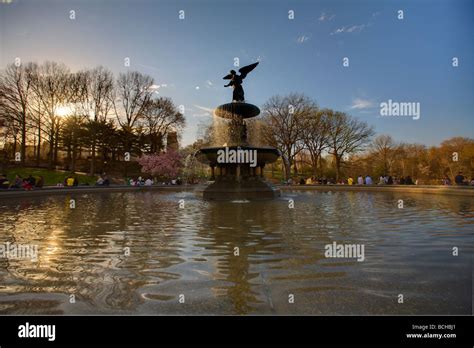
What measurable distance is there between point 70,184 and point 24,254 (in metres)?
26.0

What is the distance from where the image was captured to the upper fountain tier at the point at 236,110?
766 inches

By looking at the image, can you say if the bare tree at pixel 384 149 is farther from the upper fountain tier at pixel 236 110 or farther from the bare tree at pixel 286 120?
the upper fountain tier at pixel 236 110

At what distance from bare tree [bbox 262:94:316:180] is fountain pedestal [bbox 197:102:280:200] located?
27.4 m

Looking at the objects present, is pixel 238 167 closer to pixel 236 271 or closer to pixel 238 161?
pixel 238 161

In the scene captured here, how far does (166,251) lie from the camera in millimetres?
5426

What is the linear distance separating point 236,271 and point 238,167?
48.9ft

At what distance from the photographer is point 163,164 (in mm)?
50500

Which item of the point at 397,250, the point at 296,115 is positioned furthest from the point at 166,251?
the point at 296,115

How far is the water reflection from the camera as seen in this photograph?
10.1ft

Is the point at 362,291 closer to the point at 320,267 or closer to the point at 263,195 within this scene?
the point at 320,267

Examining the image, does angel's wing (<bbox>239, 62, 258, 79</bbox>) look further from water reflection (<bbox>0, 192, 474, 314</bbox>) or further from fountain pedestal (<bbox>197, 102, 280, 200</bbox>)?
water reflection (<bbox>0, 192, 474, 314</bbox>)
